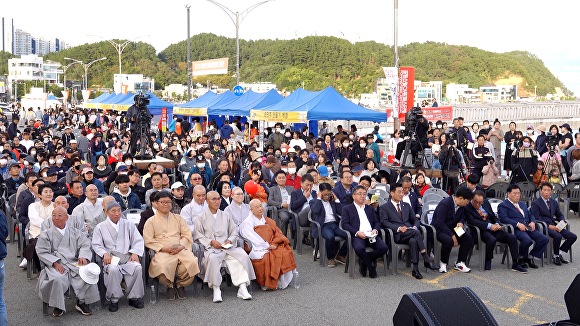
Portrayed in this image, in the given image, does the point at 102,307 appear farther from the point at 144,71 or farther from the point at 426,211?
the point at 144,71

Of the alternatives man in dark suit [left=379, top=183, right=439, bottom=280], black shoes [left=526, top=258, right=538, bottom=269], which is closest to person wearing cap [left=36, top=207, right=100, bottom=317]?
man in dark suit [left=379, top=183, right=439, bottom=280]

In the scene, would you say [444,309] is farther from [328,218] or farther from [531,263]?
[531,263]

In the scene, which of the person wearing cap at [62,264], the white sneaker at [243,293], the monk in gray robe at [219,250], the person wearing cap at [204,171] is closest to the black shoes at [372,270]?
the monk in gray robe at [219,250]

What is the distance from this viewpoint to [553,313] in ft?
23.9

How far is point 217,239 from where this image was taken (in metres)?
8.14

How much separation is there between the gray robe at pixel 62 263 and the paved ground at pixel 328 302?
0.74 ft

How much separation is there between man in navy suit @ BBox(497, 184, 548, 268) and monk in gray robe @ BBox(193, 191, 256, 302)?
3.84 meters

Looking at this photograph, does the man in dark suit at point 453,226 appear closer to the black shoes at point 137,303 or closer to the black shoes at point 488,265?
the black shoes at point 488,265

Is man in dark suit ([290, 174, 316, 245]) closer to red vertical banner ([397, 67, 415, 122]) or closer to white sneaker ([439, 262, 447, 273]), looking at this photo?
white sneaker ([439, 262, 447, 273])

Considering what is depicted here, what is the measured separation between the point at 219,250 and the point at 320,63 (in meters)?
106

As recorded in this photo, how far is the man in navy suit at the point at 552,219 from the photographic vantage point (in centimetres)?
954

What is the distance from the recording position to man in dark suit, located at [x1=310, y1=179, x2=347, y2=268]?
30.7 feet

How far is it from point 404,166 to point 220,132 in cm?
1275

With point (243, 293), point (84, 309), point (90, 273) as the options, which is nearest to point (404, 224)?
point (243, 293)
